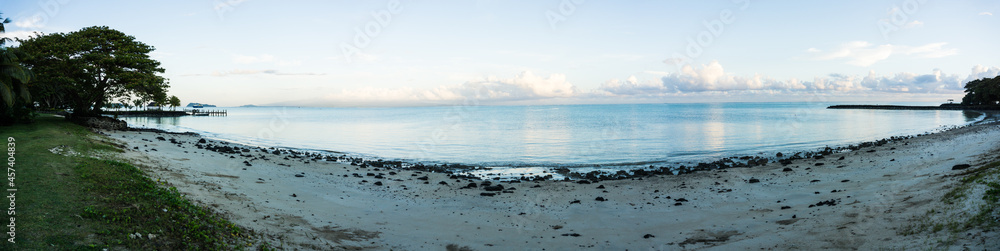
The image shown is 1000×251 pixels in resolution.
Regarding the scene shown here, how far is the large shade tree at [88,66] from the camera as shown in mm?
30141

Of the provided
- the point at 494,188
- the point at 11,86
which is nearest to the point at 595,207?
the point at 494,188

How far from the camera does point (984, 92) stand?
101 m

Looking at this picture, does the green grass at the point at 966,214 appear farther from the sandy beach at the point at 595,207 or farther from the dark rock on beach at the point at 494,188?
the dark rock on beach at the point at 494,188

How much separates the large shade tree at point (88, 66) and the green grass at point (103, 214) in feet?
82.9

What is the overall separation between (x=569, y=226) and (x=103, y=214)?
10.3 metres

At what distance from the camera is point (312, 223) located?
456 inches

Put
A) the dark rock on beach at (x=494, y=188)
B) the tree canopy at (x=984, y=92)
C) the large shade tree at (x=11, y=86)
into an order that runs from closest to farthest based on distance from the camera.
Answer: the dark rock on beach at (x=494, y=188), the large shade tree at (x=11, y=86), the tree canopy at (x=984, y=92)

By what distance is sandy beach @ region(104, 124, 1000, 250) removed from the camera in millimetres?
9852

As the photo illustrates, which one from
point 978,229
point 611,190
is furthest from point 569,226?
point 978,229

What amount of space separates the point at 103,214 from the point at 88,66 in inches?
1290

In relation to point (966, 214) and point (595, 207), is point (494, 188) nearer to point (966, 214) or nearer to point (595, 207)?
point (595, 207)

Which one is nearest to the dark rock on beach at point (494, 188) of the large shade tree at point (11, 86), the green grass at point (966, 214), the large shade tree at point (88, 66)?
the green grass at point (966, 214)

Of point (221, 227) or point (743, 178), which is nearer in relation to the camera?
point (221, 227)

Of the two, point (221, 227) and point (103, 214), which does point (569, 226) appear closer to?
point (221, 227)
